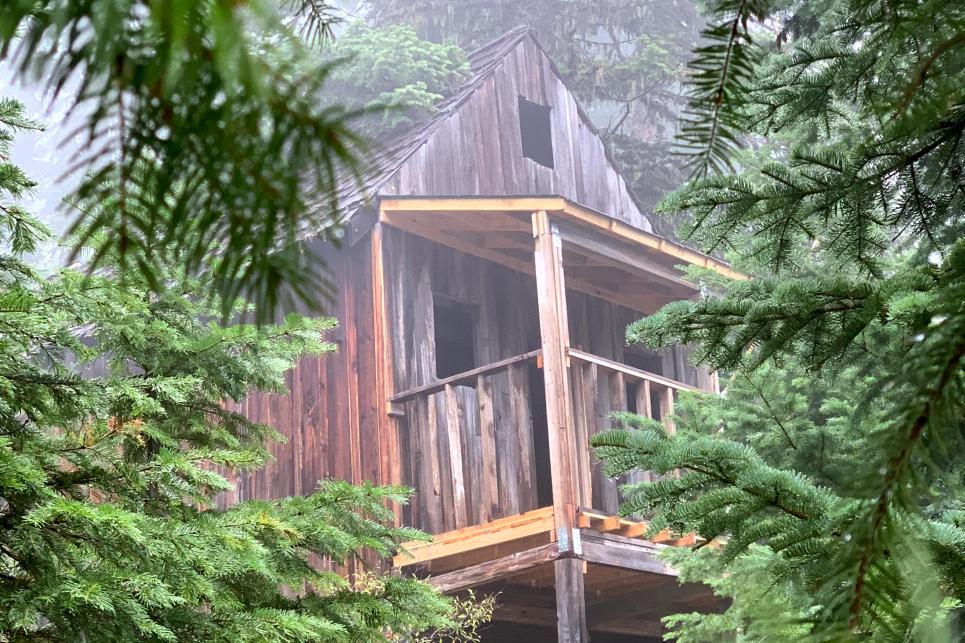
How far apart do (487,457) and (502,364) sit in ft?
2.72

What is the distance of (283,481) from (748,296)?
8.60 meters

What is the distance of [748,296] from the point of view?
4.50 meters

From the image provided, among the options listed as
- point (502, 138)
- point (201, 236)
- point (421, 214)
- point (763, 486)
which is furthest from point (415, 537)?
point (502, 138)

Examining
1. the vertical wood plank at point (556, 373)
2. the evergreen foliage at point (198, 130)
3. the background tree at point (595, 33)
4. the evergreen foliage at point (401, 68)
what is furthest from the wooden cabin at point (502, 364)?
the evergreen foliage at point (198, 130)

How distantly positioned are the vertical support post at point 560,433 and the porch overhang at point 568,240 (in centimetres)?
37

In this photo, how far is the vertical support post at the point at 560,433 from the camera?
31.7 ft

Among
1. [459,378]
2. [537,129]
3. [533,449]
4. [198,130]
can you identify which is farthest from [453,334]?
[198,130]

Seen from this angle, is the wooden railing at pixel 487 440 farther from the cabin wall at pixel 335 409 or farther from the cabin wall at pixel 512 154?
the cabin wall at pixel 512 154

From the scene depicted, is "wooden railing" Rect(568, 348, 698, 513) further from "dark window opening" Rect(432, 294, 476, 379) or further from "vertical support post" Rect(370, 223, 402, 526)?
"dark window opening" Rect(432, 294, 476, 379)

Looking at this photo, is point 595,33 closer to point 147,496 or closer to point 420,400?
point 420,400

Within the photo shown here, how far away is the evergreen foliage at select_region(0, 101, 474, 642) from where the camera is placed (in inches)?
159

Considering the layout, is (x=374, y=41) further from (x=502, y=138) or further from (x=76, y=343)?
(x=76, y=343)

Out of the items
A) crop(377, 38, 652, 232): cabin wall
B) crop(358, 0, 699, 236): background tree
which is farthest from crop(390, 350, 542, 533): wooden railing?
crop(358, 0, 699, 236): background tree

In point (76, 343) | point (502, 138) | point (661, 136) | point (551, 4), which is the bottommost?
point (76, 343)
